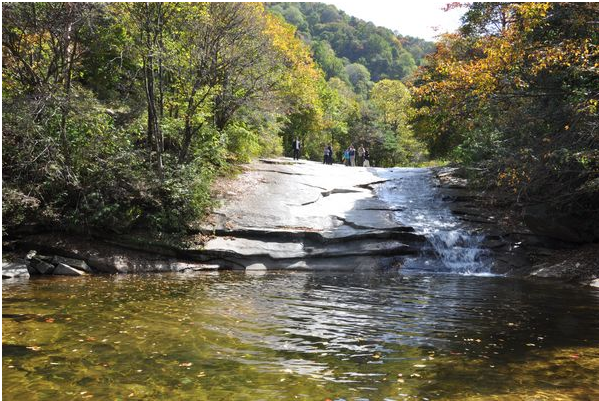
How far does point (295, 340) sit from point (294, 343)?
0.57 feet

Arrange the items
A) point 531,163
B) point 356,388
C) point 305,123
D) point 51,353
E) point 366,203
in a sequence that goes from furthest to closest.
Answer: point 305,123
point 366,203
point 531,163
point 51,353
point 356,388

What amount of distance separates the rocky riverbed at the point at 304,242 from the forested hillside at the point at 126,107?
37.7 inches

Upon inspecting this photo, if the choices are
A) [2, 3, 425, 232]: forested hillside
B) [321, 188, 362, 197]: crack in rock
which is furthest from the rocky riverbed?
[2, 3, 425, 232]: forested hillside

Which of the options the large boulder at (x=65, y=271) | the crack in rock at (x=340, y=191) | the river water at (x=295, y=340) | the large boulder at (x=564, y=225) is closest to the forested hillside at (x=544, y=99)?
the large boulder at (x=564, y=225)

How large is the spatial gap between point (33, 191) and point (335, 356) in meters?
13.2

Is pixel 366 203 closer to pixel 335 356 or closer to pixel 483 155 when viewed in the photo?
pixel 483 155

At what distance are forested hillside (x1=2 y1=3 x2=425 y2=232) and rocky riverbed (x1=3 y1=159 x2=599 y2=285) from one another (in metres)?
0.96

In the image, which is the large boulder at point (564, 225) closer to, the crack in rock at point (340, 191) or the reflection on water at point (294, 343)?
the reflection on water at point (294, 343)

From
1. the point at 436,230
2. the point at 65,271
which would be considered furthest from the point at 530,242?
the point at 65,271

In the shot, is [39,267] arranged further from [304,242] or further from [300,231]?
[304,242]

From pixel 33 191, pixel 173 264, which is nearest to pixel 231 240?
pixel 173 264

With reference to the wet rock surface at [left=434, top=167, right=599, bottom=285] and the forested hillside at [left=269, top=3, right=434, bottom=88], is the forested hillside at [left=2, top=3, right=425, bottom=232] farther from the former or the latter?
the forested hillside at [left=269, top=3, right=434, bottom=88]

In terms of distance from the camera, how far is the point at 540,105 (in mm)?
14047

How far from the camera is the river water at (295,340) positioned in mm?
5664
